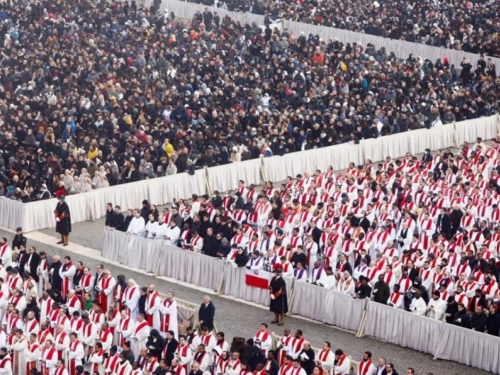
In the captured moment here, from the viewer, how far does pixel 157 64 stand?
50000 millimetres

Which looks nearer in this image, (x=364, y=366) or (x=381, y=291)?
(x=364, y=366)

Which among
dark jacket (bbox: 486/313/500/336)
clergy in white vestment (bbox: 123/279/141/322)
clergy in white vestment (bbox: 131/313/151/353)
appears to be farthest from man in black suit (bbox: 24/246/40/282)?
dark jacket (bbox: 486/313/500/336)

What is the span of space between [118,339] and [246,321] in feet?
12.1

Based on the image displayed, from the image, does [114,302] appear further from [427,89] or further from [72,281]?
[427,89]

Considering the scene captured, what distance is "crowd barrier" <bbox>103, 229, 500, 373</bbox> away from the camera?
29031 millimetres

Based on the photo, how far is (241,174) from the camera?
1644 inches

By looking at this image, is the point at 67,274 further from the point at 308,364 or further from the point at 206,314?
the point at 308,364

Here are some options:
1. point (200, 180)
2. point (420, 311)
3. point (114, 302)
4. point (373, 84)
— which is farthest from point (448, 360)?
point (373, 84)

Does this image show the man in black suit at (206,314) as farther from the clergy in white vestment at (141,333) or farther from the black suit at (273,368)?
the black suit at (273,368)

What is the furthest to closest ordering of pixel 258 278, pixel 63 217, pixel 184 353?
pixel 63 217 < pixel 258 278 < pixel 184 353

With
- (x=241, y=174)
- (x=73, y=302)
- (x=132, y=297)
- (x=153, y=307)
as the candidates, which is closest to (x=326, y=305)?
(x=153, y=307)

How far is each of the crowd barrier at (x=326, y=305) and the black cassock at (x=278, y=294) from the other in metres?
0.69

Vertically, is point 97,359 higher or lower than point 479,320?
lower

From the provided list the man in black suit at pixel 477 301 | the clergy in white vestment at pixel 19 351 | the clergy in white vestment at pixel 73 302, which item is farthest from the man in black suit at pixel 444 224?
the clergy in white vestment at pixel 19 351
